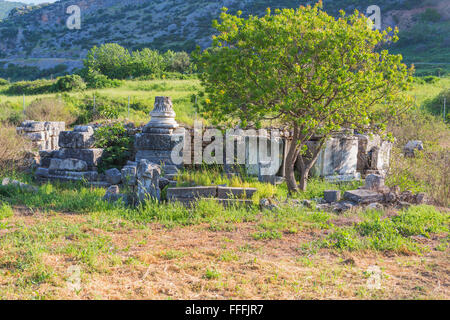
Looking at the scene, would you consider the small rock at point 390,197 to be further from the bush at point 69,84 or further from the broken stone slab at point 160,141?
the bush at point 69,84

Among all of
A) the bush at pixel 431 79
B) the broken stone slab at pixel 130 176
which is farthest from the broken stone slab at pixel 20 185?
the bush at pixel 431 79

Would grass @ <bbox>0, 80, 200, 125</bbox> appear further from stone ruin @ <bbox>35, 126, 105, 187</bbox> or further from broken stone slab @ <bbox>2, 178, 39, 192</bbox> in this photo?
broken stone slab @ <bbox>2, 178, 39, 192</bbox>

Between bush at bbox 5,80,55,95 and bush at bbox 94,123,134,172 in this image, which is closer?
bush at bbox 94,123,134,172

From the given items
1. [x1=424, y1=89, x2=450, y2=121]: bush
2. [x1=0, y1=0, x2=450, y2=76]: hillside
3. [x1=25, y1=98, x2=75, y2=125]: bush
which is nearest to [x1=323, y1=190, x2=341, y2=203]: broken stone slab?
[x1=25, y1=98, x2=75, y2=125]: bush

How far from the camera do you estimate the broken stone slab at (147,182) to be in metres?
7.10

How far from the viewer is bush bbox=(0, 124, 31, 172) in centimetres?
953

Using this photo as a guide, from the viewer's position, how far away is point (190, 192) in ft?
23.1

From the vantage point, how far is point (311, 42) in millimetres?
7141

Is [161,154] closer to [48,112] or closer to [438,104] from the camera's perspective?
[48,112]

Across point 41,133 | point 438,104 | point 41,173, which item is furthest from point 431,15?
point 41,173

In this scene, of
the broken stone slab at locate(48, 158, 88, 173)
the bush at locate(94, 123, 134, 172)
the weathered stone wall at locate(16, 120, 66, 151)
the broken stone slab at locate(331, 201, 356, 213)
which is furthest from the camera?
the weathered stone wall at locate(16, 120, 66, 151)

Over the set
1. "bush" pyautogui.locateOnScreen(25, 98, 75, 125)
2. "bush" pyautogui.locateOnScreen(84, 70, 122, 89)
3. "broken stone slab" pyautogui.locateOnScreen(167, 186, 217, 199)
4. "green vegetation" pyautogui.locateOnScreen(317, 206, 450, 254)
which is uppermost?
"bush" pyautogui.locateOnScreen(84, 70, 122, 89)

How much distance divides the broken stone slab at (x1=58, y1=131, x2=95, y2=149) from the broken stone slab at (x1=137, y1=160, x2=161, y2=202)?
2.92m

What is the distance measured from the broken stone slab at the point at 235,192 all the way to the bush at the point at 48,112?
33.5ft
